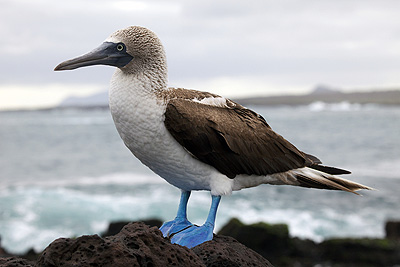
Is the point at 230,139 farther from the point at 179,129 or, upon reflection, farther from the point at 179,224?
the point at 179,224

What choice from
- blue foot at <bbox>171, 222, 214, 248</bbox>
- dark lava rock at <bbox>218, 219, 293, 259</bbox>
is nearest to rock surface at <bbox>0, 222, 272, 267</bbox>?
blue foot at <bbox>171, 222, 214, 248</bbox>

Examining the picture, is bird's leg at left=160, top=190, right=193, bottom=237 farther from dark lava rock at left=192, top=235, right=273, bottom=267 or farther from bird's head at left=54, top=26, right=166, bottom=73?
bird's head at left=54, top=26, right=166, bottom=73

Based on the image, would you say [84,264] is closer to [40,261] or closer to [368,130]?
[40,261]

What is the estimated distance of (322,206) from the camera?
24.0 meters

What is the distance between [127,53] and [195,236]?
6.56 ft

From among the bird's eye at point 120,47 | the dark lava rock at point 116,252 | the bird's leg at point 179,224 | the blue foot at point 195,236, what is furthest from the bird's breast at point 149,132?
the dark lava rock at point 116,252

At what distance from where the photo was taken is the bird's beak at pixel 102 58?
5.14 m

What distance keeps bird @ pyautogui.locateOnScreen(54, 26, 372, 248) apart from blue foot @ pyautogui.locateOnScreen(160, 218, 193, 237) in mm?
154

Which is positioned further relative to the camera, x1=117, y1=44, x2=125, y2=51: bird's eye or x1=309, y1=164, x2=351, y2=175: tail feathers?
x1=309, y1=164, x2=351, y2=175: tail feathers

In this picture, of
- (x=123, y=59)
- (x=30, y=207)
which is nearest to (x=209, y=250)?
(x=123, y=59)

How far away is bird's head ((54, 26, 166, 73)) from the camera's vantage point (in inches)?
202

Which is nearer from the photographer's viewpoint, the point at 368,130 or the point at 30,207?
the point at 30,207

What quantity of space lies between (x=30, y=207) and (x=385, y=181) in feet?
62.8

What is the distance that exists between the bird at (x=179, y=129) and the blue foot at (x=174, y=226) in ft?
0.50
